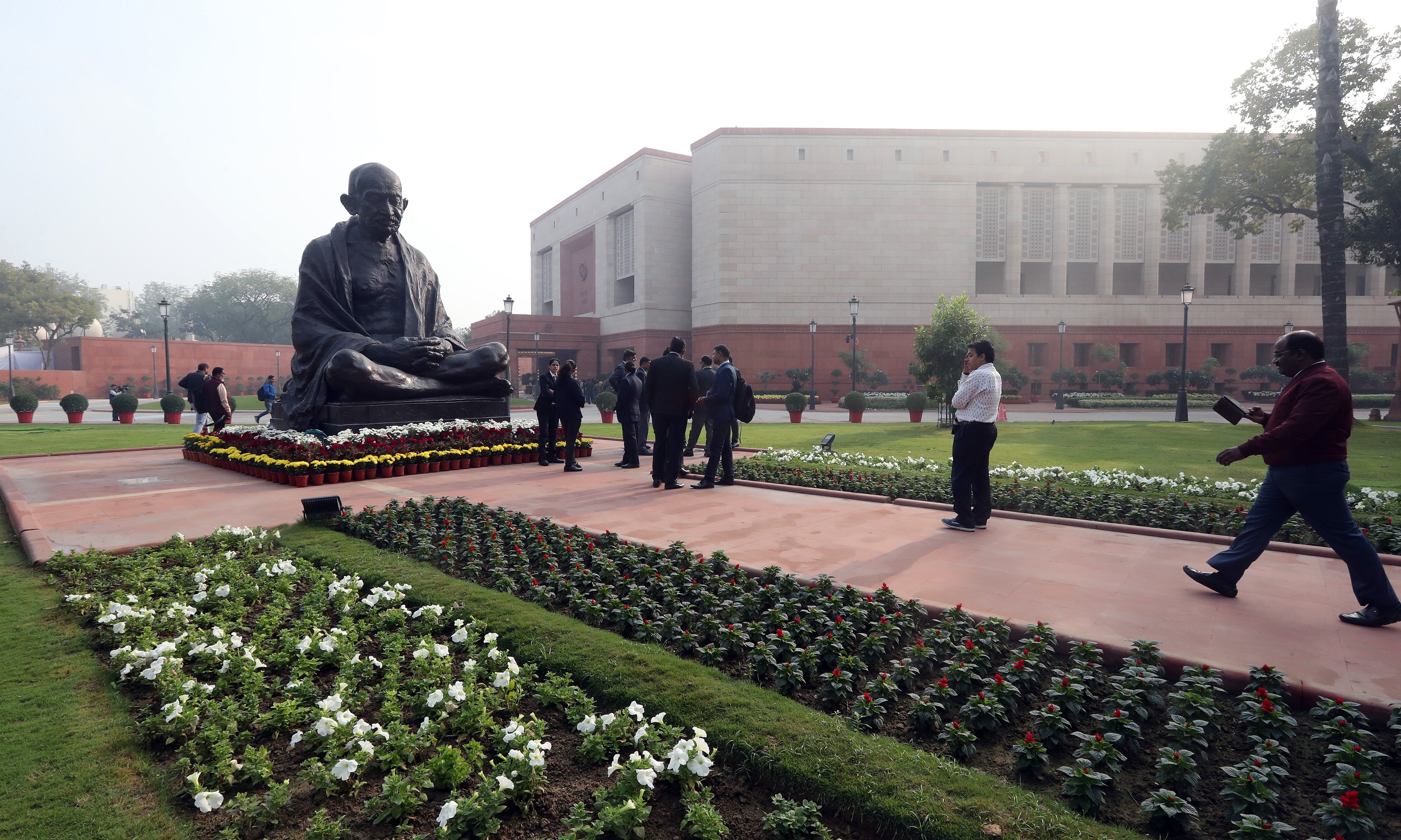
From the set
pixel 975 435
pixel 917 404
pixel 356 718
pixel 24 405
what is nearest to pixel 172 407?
pixel 24 405

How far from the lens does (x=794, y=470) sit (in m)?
9.16

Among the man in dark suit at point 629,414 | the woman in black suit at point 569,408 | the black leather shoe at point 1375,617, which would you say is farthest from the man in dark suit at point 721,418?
the black leather shoe at point 1375,617

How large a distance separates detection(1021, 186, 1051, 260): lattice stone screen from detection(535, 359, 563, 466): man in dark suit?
34010 millimetres

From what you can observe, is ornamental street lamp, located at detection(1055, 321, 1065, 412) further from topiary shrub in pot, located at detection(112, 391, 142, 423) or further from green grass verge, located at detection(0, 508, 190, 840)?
topiary shrub in pot, located at detection(112, 391, 142, 423)

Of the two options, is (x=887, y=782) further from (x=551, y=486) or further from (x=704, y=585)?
(x=551, y=486)

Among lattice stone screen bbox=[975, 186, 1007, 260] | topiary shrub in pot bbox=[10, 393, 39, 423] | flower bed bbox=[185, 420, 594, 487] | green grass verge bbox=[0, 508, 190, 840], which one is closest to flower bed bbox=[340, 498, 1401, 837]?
green grass verge bbox=[0, 508, 190, 840]

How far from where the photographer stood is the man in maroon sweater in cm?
375

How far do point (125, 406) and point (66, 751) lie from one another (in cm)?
2291

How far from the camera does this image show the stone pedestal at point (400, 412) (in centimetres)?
1012

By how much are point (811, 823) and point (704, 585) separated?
7.34 ft

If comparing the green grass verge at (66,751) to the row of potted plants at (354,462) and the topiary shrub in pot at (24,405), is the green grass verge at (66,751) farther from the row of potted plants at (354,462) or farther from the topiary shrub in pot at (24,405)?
the topiary shrub in pot at (24,405)

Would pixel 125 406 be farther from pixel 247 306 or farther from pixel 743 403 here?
pixel 247 306

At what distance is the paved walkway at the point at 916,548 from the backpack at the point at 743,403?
3.95 ft

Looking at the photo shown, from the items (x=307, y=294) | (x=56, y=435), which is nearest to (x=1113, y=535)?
(x=307, y=294)
